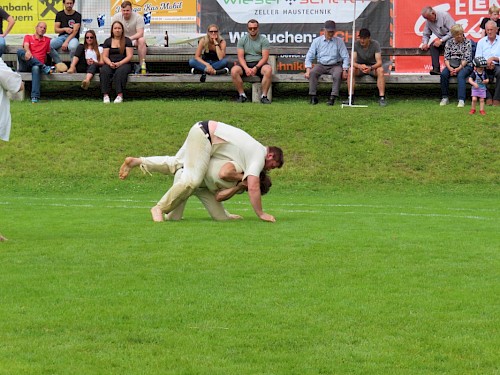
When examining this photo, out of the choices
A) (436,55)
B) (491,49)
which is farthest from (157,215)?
(436,55)

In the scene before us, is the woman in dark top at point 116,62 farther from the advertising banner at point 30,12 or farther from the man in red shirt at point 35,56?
the advertising banner at point 30,12

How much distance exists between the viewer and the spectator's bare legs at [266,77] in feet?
83.5

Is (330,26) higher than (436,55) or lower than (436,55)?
higher

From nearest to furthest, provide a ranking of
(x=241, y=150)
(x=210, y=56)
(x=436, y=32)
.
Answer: (x=241, y=150) → (x=436, y=32) → (x=210, y=56)

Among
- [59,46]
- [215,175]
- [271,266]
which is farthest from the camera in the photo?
[59,46]

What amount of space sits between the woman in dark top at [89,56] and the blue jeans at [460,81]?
793cm

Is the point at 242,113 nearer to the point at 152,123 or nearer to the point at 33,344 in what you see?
the point at 152,123

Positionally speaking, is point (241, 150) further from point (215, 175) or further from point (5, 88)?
point (5, 88)

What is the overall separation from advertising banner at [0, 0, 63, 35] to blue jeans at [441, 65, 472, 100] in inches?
396

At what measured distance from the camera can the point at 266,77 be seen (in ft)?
83.9

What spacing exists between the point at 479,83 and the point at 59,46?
10.3m

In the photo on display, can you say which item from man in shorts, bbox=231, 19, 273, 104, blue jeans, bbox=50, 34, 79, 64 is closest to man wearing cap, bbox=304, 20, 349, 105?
man in shorts, bbox=231, 19, 273, 104

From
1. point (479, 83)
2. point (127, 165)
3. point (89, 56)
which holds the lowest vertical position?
point (127, 165)

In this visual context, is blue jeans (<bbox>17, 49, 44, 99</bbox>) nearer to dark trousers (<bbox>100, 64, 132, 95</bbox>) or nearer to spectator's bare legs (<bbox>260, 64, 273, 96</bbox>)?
dark trousers (<bbox>100, 64, 132, 95</bbox>)
